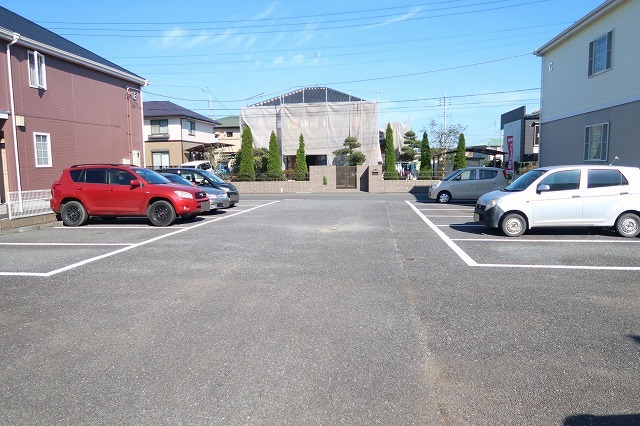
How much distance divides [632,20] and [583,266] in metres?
11.4

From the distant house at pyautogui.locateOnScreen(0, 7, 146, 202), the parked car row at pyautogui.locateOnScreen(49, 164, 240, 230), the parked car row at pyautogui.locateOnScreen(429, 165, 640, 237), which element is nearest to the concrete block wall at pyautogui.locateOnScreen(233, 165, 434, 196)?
the distant house at pyautogui.locateOnScreen(0, 7, 146, 202)

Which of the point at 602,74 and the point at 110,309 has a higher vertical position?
the point at 602,74

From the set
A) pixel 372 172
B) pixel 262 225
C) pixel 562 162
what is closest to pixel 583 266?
pixel 262 225

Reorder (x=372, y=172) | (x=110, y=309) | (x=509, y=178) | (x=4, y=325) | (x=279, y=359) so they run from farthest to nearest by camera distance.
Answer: (x=372, y=172) < (x=509, y=178) < (x=110, y=309) < (x=4, y=325) < (x=279, y=359)

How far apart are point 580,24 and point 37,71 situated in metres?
20.4

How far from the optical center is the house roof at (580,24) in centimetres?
1595

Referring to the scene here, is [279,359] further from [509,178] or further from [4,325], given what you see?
[509,178]

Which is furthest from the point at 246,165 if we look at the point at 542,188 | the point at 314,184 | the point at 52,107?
the point at 542,188

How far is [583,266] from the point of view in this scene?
26.0 ft

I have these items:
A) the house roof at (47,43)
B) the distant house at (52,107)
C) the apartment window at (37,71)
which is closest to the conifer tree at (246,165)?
the distant house at (52,107)

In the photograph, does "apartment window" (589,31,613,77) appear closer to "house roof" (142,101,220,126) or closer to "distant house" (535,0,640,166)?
"distant house" (535,0,640,166)

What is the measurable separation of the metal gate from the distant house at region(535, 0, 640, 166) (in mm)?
13953

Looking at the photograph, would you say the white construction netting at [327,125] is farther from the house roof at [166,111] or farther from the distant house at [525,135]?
the distant house at [525,135]

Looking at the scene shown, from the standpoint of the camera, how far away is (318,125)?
137ft
